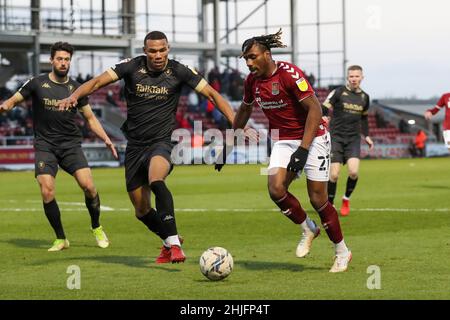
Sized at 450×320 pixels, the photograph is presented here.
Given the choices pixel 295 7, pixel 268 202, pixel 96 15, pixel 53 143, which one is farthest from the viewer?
pixel 295 7

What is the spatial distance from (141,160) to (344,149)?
8.31m

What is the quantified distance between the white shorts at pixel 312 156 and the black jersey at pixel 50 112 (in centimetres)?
385

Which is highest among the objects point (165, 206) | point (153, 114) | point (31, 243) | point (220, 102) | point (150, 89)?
point (150, 89)

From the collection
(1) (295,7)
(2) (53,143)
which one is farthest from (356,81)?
(1) (295,7)

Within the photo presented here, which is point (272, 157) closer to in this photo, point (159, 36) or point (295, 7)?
point (159, 36)

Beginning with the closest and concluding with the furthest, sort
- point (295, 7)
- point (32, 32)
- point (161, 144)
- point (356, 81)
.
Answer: point (161, 144), point (356, 81), point (32, 32), point (295, 7)

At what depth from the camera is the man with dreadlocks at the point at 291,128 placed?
1036 centimetres

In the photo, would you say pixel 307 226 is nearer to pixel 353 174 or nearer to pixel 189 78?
pixel 189 78

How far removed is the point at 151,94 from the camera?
1135cm

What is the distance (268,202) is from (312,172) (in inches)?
432

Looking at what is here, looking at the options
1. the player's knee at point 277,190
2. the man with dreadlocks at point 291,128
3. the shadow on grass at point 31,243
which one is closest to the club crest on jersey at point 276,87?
the man with dreadlocks at point 291,128

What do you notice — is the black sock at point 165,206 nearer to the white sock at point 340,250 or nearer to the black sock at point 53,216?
the white sock at point 340,250

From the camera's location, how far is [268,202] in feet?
70.8

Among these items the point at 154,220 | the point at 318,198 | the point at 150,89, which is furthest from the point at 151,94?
the point at 318,198
